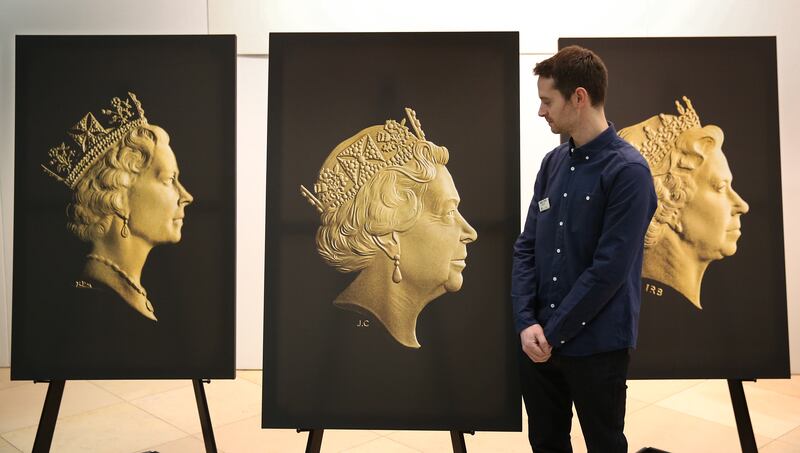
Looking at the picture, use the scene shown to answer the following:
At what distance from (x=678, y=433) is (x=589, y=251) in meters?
1.84

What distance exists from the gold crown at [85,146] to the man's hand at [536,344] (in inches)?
61.6

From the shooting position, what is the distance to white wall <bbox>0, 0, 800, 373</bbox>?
3920mm

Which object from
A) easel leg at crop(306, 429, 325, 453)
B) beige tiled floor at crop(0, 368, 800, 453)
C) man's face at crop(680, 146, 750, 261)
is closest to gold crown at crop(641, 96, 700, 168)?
man's face at crop(680, 146, 750, 261)

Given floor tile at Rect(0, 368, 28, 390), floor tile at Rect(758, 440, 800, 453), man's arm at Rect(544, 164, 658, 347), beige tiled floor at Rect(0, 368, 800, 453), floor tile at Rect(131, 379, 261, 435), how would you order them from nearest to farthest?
man's arm at Rect(544, 164, 658, 347) → floor tile at Rect(758, 440, 800, 453) → beige tiled floor at Rect(0, 368, 800, 453) → floor tile at Rect(131, 379, 261, 435) → floor tile at Rect(0, 368, 28, 390)

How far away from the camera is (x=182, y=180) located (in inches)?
90.0

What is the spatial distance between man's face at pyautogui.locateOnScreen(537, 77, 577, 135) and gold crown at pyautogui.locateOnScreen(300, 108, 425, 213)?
0.51m

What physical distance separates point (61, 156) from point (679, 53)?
2.25 m

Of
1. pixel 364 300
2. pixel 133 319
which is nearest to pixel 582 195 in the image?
pixel 364 300

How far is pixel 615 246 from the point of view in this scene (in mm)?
1641

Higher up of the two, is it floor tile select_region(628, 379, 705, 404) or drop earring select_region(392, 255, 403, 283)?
drop earring select_region(392, 255, 403, 283)

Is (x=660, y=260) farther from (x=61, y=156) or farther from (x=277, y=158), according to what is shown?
(x=61, y=156)

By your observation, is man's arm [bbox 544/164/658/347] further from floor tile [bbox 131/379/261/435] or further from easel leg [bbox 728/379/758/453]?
floor tile [bbox 131/379/261/435]

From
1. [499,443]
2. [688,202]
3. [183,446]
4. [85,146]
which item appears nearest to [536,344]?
[688,202]

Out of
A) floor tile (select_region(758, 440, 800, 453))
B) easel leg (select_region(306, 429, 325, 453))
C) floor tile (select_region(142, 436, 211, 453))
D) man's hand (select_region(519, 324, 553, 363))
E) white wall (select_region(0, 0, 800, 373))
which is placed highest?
white wall (select_region(0, 0, 800, 373))
